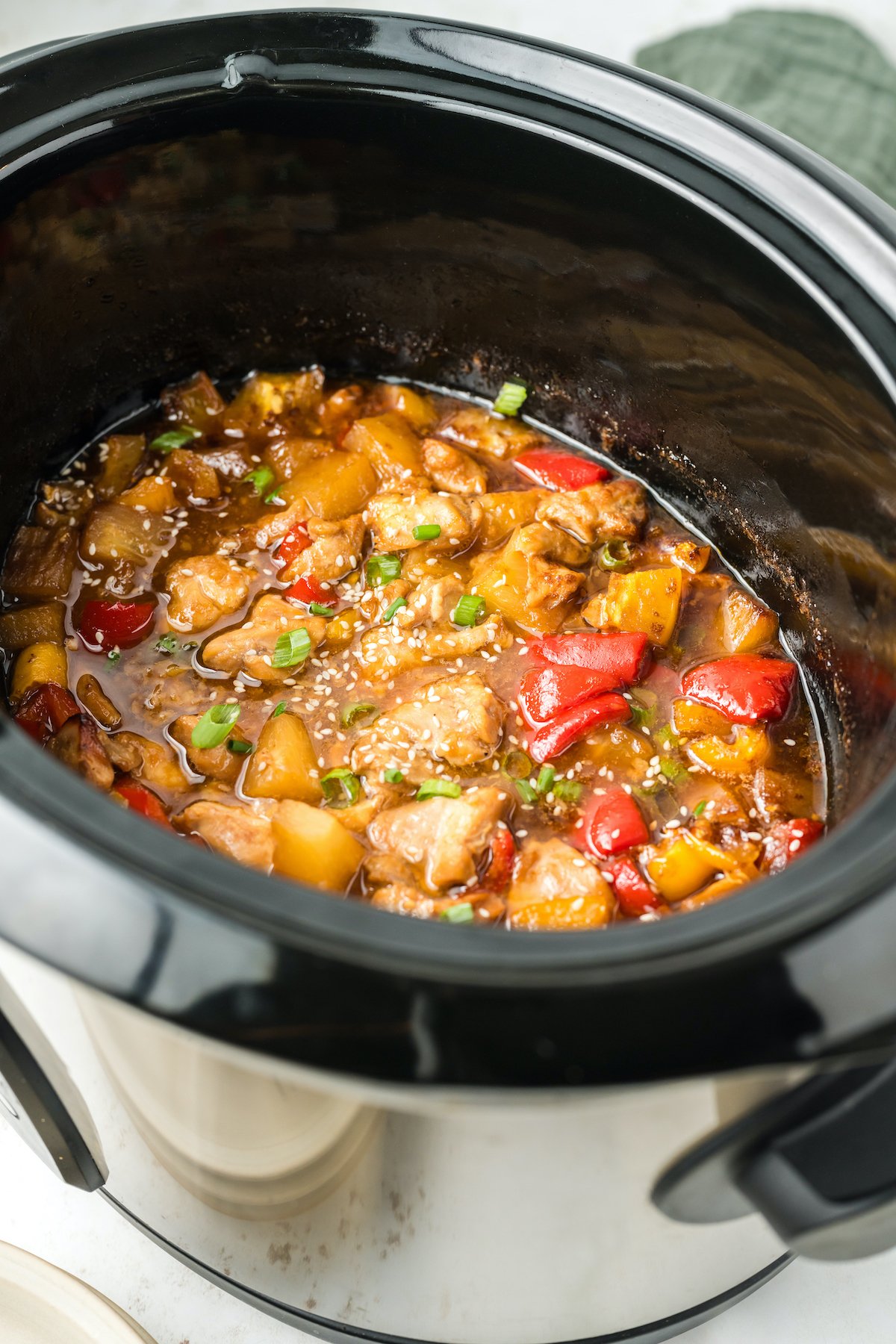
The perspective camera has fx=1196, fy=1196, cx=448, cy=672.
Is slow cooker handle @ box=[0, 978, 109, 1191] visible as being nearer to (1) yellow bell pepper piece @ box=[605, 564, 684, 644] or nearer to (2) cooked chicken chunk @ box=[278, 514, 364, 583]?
(2) cooked chicken chunk @ box=[278, 514, 364, 583]

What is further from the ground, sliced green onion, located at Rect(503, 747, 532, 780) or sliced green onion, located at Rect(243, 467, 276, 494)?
sliced green onion, located at Rect(243, 467, 276, 494)

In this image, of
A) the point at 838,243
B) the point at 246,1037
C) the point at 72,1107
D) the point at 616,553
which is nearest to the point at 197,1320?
the point at 72,1107

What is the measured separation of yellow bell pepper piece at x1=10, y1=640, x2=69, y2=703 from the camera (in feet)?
7.38

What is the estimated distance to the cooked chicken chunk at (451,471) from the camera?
8.66 feet

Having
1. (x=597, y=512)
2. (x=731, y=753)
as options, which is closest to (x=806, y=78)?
(x=597, y=512)

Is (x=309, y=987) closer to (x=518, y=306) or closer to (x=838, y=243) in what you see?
(x=838, y=243)

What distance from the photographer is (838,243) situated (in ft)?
6.23

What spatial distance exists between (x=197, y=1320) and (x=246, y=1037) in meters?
1.22

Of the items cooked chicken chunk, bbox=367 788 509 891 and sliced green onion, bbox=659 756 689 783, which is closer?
cooked chicken chunk, bbox=367 788 509 891

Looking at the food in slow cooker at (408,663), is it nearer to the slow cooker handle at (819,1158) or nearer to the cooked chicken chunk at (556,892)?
the cooked chicken chunk at (556,892)

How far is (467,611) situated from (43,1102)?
1167 millimetres

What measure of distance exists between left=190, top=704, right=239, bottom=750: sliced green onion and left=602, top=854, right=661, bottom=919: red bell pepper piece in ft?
2.39

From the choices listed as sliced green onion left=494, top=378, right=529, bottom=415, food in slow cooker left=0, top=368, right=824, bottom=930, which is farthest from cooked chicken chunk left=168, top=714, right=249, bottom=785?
sliced green onion left=494, top=378, right=529, bottom=415

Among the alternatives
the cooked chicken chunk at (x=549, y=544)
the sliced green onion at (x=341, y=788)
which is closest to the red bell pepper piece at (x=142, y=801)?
the sliced green onion at (x=341, y=788)
